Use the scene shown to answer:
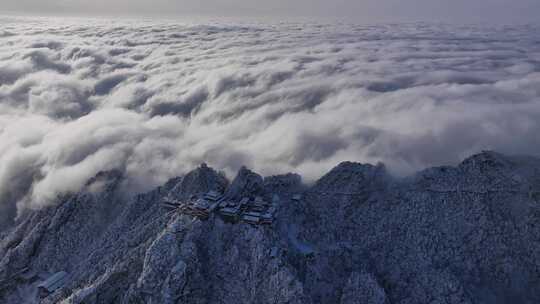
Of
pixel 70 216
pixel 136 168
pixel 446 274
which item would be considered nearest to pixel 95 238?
pixel 70 216

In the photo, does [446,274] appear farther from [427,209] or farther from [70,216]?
[70,216]

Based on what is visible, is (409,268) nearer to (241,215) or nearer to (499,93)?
(241,215)

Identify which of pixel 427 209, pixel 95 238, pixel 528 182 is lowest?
pixel 95 238

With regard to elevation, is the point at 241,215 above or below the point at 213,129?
above

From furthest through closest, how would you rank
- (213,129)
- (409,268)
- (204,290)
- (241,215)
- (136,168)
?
(213,129)
(136,168)
(241,215)
(409,268)
(204,290)

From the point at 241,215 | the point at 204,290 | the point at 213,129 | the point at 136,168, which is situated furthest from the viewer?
the point at 213,129

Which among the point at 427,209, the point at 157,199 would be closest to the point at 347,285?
the point at 427,209

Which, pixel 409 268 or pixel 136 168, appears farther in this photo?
pixel 136 168
